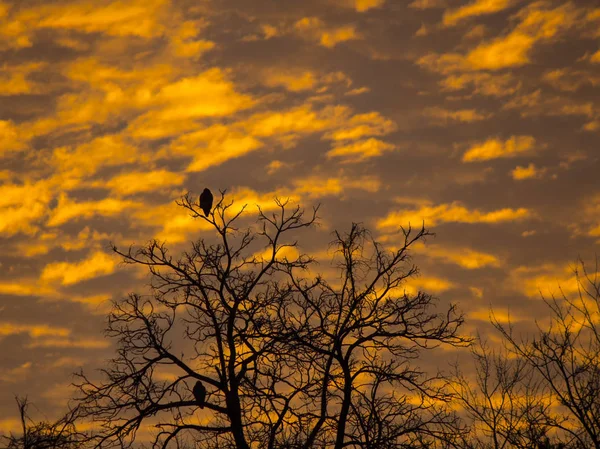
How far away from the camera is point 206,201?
15.6 metres

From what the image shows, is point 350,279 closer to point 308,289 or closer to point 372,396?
point 308,289

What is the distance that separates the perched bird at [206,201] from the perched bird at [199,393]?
323 centimetres

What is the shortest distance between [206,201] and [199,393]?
3.67 meters

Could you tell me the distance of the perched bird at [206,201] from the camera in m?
15.4

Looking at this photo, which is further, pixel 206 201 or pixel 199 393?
pixel 206 201

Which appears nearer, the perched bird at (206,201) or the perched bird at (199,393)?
the perched bird at (199,393)

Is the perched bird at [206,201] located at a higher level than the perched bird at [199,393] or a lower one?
higher

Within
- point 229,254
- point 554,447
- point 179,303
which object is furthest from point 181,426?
point 554,447

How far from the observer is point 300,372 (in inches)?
606

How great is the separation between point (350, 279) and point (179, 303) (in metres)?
3.35

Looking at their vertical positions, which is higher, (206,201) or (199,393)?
(206,201)

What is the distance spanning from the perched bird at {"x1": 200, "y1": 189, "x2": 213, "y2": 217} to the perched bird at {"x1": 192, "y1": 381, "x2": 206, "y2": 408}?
323 centimetres

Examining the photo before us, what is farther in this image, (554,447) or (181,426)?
(554,447)

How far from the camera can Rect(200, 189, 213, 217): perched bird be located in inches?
605
